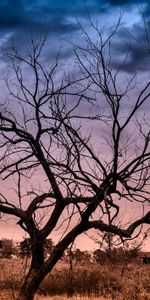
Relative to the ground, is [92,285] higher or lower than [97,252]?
lower

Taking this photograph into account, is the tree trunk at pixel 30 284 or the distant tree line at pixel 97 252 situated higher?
the distant tree line at pixel 97 252

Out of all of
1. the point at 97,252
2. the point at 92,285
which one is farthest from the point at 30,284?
the point at 97,252

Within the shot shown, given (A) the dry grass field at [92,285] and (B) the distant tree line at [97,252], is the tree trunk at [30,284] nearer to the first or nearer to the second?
(B) the distant tree line at [97,252]

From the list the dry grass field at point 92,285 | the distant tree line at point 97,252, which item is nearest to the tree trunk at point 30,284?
Result: the distant tree line at point 97,252

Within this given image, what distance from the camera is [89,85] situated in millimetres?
8359

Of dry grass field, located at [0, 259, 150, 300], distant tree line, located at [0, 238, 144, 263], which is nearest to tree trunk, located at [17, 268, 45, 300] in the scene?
distant tree line, located at [0, 238, 144, 263]

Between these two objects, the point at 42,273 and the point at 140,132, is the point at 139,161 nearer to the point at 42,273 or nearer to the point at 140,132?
the point at 140,132

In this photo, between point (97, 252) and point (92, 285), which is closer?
point (92, 285)

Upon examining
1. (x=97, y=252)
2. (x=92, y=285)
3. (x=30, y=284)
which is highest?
(x=97, y=252)

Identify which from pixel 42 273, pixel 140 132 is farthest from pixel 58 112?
pixel 42 273

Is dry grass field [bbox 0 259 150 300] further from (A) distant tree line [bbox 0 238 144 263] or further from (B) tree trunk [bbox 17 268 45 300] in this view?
(B) tree trunk [bbox 17 268 45 300]

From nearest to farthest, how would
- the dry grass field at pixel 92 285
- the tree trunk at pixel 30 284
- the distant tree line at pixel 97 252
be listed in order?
the distant tree line at pixel 97 252, the tree trunk at pixel 30 284, the dry grass field at pixel 92 285

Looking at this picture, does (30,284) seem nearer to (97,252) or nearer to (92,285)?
(92,285)

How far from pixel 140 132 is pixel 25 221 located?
2.46 metres
